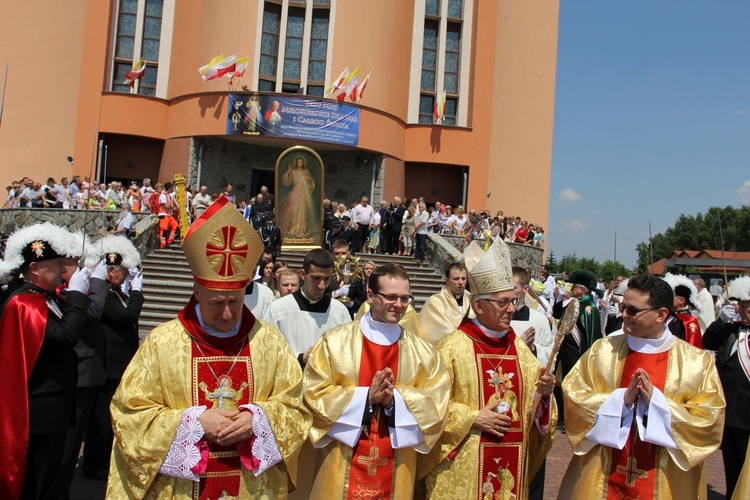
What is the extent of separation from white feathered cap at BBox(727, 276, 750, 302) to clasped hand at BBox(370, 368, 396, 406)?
10.4 feet

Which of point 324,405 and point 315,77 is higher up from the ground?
point 315,77

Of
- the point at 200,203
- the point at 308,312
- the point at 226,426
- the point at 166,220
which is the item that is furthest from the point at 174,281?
the point at 226,426

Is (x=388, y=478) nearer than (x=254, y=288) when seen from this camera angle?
Yes

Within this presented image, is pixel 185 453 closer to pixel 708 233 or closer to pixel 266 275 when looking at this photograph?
pixel 266 275

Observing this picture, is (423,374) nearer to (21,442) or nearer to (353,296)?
(21,442)

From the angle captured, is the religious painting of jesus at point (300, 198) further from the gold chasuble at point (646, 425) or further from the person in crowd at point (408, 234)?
the gold chasuble at point (646, 425)

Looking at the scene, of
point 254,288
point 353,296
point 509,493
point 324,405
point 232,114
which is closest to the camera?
point 324,405

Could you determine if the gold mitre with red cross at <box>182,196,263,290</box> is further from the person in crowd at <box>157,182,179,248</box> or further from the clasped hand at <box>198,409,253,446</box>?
the person in crowd at <box>157,182,179,248</box>

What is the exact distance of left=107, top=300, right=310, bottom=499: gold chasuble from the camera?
11.8ft

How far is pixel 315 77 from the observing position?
27.2 meters

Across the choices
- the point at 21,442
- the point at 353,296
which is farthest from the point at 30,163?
the point at 21,442

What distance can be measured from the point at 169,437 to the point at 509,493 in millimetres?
2232

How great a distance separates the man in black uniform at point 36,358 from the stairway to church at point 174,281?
9.92m

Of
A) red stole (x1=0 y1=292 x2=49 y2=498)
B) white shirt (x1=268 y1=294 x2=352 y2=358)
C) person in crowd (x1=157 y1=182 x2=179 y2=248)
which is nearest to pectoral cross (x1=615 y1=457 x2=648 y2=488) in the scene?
white shirt (x1=268 y1=294 x2=352 y2=358)
